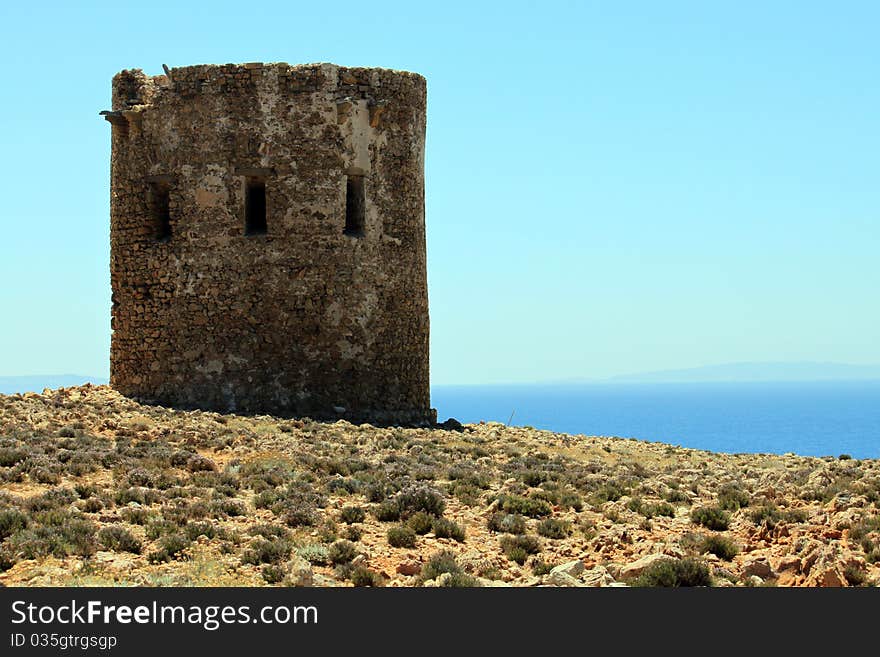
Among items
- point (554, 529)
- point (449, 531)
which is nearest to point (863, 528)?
point (554, 529)

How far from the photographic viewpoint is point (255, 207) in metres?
20.8

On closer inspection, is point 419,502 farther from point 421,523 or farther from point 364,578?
point 364,578

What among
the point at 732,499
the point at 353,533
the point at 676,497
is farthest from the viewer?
the point at 676,497

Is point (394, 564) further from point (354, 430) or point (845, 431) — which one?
point (845, 431)

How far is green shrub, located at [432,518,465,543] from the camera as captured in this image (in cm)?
1193

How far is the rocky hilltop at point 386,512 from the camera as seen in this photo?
34.2 feet

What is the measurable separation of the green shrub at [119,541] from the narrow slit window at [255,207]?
9.89m

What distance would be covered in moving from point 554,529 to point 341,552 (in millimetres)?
2369

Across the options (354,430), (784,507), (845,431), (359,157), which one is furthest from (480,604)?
(845,431)

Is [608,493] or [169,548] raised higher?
[608,493]

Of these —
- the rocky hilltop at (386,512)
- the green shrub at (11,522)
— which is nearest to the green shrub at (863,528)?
the rocky hilltop at (386,512)

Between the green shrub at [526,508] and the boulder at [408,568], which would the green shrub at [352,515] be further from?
the boulder at [408,568]

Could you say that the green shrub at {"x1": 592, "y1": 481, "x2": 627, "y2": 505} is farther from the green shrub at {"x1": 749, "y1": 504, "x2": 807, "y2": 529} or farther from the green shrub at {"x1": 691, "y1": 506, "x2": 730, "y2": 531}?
the green shrub at {"x1": 749, "y1": 504, "x2": 807, "y2": 529}

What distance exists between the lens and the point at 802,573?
34.8ft
